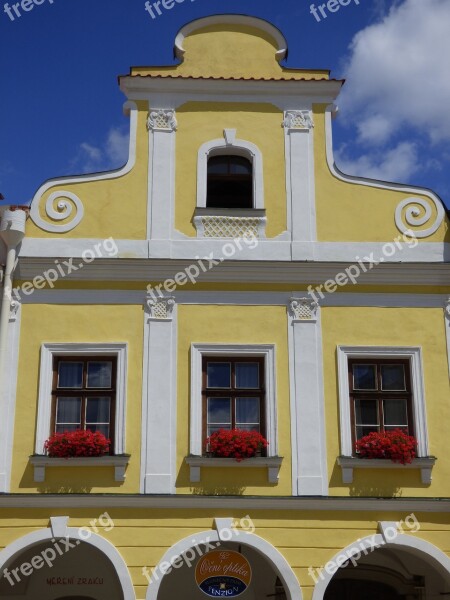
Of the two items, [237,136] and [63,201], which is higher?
[237,136]

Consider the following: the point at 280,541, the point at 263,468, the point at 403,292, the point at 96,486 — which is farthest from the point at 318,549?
the point at 403,292

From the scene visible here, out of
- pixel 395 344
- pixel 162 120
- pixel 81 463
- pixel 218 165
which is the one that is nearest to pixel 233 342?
pixel 395 344

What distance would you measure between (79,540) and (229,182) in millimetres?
6283

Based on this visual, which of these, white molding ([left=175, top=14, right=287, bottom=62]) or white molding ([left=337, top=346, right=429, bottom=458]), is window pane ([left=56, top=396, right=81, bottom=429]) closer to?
white molding ([left=337, top=346, right=429, bottom=458])

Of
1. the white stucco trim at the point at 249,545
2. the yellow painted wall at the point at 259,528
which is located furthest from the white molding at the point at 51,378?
the white stucco trim at the point at 249,545

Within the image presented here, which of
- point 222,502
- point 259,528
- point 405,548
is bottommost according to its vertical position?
point 405,548

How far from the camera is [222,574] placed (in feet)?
40.8

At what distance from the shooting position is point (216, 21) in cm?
1528

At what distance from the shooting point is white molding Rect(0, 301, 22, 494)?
12.5 meters

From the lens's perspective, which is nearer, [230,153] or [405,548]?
[405,548]

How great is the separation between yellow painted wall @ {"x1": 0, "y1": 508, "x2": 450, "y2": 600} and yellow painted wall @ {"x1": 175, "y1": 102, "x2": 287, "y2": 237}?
4449 mm

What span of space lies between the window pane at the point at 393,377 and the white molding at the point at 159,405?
10.5 ft

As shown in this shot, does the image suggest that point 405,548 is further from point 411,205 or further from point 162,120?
point 162,120

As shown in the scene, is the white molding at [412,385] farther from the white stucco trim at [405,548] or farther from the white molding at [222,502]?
the white stucco trim at [405,548]
